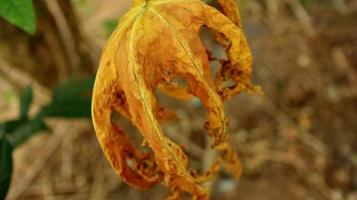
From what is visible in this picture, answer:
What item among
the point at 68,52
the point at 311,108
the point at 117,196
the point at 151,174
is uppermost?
the point at 151,174

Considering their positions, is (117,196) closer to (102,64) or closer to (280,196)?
(280,196)

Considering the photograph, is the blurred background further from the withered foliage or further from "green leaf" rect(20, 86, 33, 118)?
the withered foliage

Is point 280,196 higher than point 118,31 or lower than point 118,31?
lower

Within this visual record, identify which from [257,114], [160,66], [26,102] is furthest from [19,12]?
[257,114]

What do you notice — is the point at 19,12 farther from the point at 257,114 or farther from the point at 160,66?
the point at 257,114

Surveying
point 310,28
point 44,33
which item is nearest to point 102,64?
point 44,33

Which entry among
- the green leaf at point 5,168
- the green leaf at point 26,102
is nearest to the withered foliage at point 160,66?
the green leaf at point 5,168

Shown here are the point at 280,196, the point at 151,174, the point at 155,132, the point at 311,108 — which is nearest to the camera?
the point at 155,132
